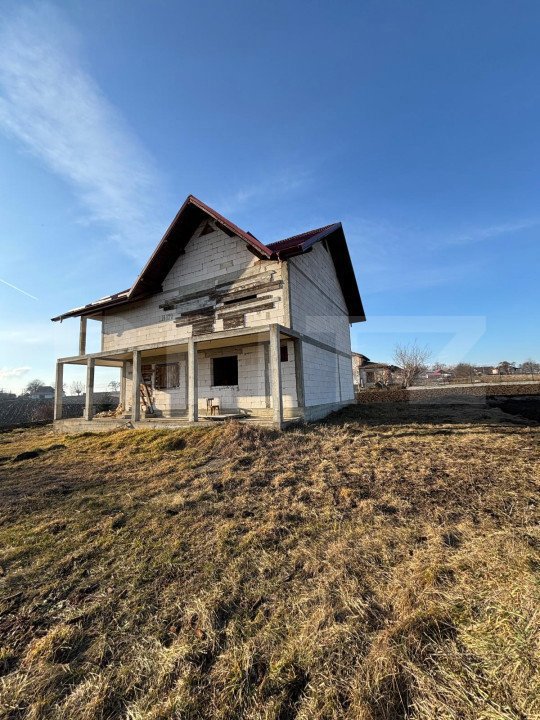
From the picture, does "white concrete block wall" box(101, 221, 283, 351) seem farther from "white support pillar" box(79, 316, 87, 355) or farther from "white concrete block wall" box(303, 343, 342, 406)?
"white concrete block wall" box(303, 343, 342, 406)

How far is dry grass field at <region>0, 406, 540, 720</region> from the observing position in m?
1.66

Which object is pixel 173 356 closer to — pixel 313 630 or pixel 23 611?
pixel 23 611

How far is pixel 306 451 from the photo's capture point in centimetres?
685

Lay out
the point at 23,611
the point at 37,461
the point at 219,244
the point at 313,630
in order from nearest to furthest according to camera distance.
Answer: the point at 313,630
the point at 23,611
the point at 37,461
the point at 219,244

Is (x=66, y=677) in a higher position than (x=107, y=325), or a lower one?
lower

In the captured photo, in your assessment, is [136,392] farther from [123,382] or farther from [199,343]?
[123,382]

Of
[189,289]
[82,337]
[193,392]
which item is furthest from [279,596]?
[82,337]

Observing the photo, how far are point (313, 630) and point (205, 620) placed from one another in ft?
2.38

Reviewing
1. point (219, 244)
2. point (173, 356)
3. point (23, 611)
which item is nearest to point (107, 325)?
point (173, 356)

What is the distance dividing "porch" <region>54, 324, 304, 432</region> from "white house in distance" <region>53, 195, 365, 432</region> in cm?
4

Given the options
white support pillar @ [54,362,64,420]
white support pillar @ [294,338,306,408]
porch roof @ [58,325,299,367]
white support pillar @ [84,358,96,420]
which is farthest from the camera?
white support pillar @ [54,362,64,420]

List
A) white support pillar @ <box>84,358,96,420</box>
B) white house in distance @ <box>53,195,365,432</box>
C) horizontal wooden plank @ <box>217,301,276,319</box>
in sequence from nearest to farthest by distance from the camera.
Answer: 1. white house in distance @ <box>53,195,365,432</box>
2. horizontal wooden plank @ <box>217,301,276,319</box>
3. white support pillar @ <box>84,358,96,420</box>

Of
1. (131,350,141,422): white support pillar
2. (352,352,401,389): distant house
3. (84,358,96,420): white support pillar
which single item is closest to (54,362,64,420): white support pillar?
(84,358,96,420): white support pillar

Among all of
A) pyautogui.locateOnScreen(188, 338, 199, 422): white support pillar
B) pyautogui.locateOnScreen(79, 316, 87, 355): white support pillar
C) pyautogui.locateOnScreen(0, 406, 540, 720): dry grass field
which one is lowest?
pyautogui.locateOnScreen(0, 406, 540, 720): dry grass field
